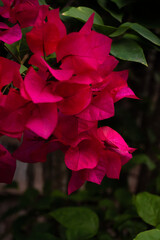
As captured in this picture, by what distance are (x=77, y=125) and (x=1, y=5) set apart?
192 mm

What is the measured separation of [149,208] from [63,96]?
0.98 feet

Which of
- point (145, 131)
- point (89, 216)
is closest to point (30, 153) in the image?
point (89, 216)

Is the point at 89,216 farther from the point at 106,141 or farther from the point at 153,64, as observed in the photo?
the point at 153,64

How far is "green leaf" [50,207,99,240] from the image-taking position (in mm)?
578

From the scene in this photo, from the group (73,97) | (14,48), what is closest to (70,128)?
(73,97)

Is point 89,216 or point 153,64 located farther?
point 153,64

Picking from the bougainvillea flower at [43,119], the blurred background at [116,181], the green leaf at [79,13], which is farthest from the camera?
the blurred background at [116,181]

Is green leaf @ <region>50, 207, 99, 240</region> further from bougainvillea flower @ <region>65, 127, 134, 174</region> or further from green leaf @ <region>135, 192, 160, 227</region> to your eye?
bougainvillea flower @ <region>65, 127, 134, 174</region>

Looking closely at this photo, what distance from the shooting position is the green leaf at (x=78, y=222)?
0.58 metres

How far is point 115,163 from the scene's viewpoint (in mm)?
353

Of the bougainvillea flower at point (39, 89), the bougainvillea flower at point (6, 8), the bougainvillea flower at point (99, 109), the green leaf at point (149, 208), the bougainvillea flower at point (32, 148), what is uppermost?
the bougainvillea flower at point (6, 8)

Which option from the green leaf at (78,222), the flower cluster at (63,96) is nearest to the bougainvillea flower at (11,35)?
the flower cluster at (63,96)

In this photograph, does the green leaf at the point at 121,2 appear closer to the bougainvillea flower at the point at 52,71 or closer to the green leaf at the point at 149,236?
the bougainvillea flower at the point at 52,71

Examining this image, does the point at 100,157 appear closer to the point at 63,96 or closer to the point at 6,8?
the point at 63,96
